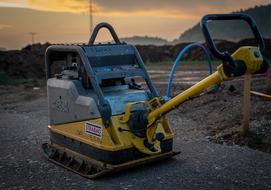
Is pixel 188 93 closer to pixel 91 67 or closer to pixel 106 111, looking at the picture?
pixel 106 111

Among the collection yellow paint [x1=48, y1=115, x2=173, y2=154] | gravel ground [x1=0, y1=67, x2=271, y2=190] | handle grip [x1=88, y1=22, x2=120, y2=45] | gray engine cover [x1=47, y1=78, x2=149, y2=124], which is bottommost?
gravel ground [x1=0, y1=67, x2=271, y2=190]

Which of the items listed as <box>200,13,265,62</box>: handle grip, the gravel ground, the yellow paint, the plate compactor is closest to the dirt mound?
the gravel ground

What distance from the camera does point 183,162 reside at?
6363 mm

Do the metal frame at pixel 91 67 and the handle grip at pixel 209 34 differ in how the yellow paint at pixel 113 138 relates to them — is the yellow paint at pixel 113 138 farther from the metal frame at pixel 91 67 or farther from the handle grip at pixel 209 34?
the handle grip at pixel 209 34

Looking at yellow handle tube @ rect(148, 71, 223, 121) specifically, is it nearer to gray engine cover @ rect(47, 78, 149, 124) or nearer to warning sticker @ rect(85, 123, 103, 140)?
gray engine cover @ rect(47, 78, 149, 124)

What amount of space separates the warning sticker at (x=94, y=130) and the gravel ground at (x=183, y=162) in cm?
58

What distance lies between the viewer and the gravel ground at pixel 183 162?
18.1ft

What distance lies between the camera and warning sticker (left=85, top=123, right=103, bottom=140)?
573cm

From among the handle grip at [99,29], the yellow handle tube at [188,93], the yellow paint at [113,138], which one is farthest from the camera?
the handle grip at [99,29]

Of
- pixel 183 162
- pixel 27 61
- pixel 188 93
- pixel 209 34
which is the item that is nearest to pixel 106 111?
pixel 188 93

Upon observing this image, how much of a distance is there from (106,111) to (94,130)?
0.41m

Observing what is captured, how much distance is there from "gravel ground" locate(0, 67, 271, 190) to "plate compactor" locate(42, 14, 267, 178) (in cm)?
24

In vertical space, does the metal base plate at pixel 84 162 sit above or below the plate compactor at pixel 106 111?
below

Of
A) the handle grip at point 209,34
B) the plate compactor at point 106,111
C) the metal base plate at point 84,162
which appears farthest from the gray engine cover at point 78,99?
the handle grip at point 209,34
